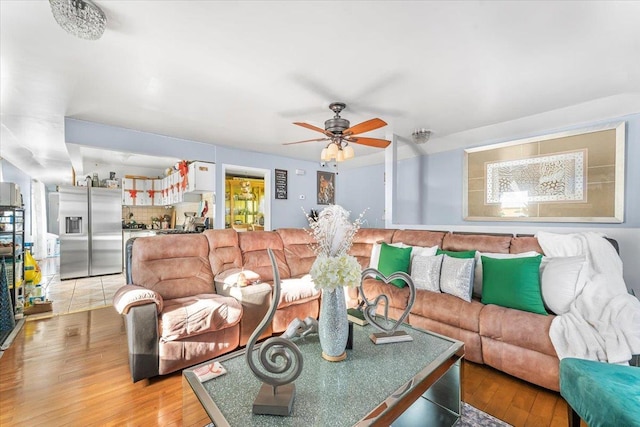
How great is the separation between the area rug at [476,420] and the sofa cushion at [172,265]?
222 cm

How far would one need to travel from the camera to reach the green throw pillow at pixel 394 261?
9.45 feet

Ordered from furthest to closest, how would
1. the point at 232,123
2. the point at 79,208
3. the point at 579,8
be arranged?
the point at 79,208 → the point at 232,123 → the point at 579,8

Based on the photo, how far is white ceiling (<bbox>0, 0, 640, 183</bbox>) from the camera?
165 cm

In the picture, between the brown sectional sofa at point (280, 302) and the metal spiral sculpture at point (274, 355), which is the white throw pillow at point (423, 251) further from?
the metal spiral sculpture at point (274, 355)

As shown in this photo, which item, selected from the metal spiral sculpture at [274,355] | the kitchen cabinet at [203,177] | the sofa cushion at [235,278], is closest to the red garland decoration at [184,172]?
the kitchen cabinet at [203,177]

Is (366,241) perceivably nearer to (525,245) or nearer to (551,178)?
(525,245)

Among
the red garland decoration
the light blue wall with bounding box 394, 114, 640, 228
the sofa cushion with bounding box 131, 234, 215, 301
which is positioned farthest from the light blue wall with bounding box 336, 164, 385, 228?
the sofa cushion with bounding box 131, 234, 215, 301

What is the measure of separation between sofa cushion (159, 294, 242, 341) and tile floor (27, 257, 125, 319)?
228 cm

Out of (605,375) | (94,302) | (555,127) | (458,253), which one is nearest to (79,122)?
(94,302)

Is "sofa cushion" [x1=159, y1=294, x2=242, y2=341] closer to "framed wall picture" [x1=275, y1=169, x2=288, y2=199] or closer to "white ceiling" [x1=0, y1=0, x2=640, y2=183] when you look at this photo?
"white ceiling" [x1=0, y1=0, x2=640, y2=183]

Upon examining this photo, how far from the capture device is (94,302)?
149 inches

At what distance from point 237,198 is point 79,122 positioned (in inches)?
126

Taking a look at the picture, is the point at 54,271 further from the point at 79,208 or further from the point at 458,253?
the point at 458,253

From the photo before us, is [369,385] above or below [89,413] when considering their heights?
above
